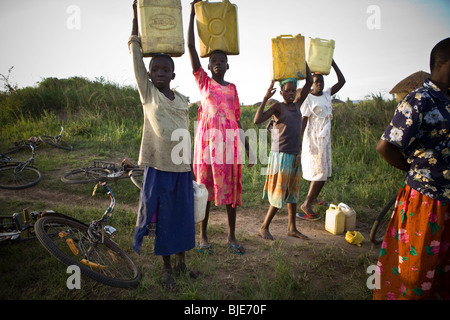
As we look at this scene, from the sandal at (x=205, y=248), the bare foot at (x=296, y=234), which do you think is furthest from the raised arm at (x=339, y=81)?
the sandal at (x=205, y=248)

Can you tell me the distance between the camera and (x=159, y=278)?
2361 mm

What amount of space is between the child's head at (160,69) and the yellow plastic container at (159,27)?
5cm

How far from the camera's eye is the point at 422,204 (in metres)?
1.69

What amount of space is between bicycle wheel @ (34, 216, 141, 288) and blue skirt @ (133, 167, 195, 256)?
36cm

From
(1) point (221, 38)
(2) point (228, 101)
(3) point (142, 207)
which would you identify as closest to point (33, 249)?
(3) point (142, 207)

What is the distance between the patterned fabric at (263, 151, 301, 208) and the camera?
3.16 m

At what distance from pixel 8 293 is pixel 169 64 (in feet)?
7.43

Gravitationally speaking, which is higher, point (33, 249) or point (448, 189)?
point (448, 189)

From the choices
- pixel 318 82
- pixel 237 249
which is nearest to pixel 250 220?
pixel 237 249

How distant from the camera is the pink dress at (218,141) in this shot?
2734mm

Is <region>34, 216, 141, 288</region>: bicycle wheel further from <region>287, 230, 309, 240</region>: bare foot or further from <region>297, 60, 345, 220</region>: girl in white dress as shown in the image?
A: <region>297, 60, 345, 220</region>: girl in white dress

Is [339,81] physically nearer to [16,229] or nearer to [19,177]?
[16,229]

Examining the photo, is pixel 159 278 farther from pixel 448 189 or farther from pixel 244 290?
pixel 448 189

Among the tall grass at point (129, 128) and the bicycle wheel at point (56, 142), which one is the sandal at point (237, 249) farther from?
the bicycle wheel at point (56, 142)
